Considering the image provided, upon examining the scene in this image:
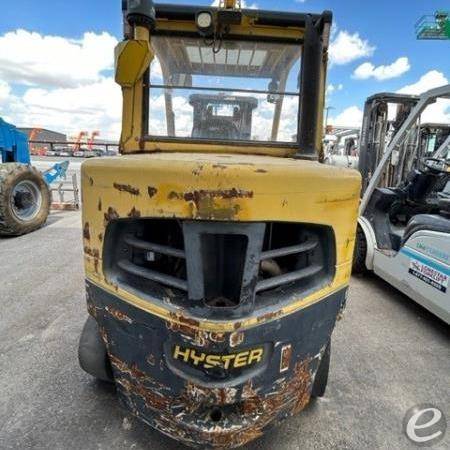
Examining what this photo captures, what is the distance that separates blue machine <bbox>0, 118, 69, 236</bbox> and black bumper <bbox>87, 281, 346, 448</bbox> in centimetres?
557

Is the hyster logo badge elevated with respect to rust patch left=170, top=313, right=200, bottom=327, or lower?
lower

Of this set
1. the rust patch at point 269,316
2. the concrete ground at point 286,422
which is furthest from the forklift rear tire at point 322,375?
the rust patch at point 269,316

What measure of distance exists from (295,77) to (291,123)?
306 mm

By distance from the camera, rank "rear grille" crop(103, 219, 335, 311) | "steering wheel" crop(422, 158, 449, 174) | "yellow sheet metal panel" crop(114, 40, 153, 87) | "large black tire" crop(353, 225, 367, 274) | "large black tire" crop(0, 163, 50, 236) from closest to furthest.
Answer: "rear grille" crop(103, 219, 335, 311) < "yellow sheet metal panel" crop(114, 40, 153, 87) < "steering wheel" crop(422, 158, 449, 174) < "large black tire" crop(353, 225, 367, 274) < "large black tire" crop(0, 163, 50, 236)

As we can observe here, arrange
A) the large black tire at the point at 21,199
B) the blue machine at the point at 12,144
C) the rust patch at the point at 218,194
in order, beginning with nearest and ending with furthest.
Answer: the rust patch at the point at 218,194 < the large black tire at the point at 21,199 < the blue machine at the point at 12,144

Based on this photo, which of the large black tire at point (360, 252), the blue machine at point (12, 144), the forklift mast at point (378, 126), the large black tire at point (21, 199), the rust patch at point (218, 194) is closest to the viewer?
the rust patch at point (218, 194)

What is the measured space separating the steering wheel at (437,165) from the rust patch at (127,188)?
13.8 ft

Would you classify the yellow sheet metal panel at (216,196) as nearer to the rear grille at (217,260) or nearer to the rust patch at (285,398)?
the rear grille at (217,260)

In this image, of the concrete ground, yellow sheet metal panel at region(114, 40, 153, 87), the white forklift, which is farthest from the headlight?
the white forklift

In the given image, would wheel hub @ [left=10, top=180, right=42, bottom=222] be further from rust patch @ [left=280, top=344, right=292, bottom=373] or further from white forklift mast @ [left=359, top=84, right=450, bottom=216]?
rust patch @ [left=280, top=344, right=292, bottom=373]

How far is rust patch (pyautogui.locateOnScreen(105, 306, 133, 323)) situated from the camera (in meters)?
1.72

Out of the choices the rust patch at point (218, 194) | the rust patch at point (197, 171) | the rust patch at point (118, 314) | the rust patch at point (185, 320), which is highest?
the rust patch at point (197, 171)

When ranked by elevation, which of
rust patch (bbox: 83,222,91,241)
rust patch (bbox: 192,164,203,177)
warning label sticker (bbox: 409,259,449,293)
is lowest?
warning label sticker (bbox: 409,259,449,293)

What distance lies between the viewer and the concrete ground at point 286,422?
2125 mm
